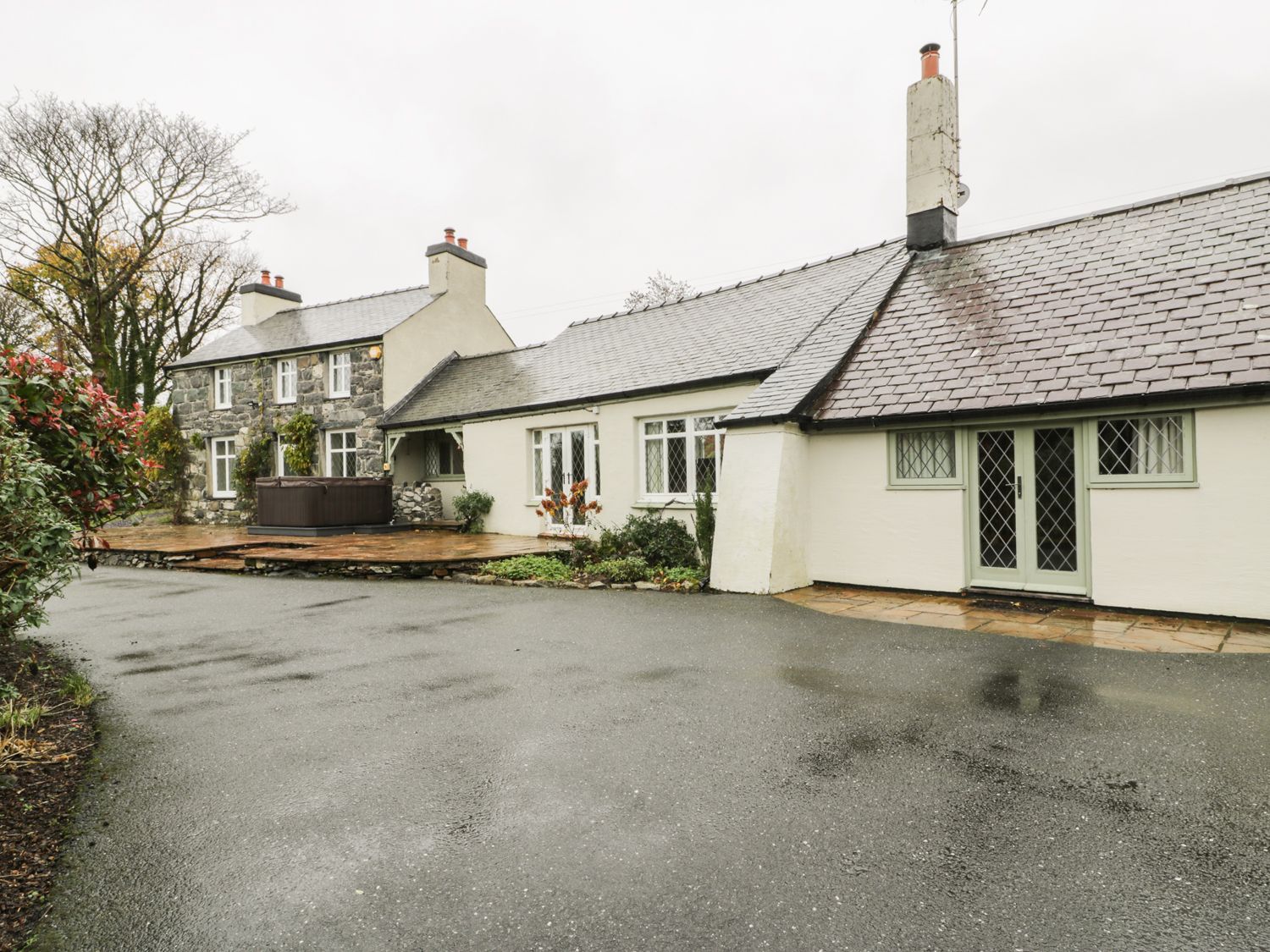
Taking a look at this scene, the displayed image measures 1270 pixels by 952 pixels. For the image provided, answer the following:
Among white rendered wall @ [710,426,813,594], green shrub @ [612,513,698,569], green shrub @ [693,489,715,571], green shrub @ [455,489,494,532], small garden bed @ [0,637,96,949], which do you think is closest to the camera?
small garden bed @ [0,637,96,949]

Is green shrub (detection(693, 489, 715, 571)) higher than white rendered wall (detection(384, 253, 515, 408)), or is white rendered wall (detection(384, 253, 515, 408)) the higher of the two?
white rendered wall (detection(384, 253, 515, 408))

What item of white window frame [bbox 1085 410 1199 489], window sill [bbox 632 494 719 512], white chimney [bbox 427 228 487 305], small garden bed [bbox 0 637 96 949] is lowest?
small garden bed [bbox 0 637 96 949]

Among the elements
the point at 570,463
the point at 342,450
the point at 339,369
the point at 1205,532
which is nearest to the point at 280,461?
the point at 342,450

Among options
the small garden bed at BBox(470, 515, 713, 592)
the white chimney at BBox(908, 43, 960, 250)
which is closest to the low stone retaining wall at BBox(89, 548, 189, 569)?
the small garden bed at BBox(470, 515, 713, 592)

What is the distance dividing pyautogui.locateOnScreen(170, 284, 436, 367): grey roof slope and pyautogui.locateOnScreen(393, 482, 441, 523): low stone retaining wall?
469 centimetres

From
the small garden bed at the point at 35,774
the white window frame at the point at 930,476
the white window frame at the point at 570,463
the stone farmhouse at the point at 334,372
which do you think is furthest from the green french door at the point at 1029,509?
the stone farmhouse at the point at 334,372

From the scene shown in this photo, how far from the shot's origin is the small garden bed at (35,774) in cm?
261

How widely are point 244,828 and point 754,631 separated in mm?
4946

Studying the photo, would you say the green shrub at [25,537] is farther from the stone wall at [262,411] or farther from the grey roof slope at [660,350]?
the stone wall at [262,411]

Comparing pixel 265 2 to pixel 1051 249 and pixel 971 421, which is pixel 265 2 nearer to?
pixel 971 421

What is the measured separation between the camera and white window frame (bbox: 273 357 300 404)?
21938mm

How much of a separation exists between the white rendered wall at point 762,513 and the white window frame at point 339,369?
1487 centimetres

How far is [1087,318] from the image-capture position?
29.2 feet

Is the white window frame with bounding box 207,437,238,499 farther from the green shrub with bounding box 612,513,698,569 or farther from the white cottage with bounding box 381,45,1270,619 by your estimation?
the green shrub with bounding box 612,513,698,569
